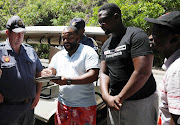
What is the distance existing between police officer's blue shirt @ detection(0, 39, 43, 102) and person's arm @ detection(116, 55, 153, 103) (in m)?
1.38

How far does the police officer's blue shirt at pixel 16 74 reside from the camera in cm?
229

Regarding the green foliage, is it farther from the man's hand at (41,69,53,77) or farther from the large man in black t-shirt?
the large man in black t-shirt

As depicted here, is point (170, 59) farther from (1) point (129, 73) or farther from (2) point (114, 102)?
(2) point (114, 102)

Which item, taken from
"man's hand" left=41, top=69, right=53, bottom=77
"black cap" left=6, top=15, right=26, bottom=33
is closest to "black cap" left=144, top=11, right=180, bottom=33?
"man's hand" left=41, top=69, right=53, bottom=77

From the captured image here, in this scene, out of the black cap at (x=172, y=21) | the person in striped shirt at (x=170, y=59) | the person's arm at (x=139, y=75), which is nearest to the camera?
the person in striped shirt at (x=170, y=59)

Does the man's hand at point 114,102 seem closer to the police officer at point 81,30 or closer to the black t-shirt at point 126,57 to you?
the black t-shirt at point 126,57

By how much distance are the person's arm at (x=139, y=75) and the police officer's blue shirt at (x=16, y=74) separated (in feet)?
4.51

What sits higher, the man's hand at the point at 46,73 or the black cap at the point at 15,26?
the black cap at the point at 15,26

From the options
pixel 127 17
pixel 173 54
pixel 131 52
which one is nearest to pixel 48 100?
pixel 131 52

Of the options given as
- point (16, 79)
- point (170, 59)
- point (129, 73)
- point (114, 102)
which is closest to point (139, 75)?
point (129, 73)

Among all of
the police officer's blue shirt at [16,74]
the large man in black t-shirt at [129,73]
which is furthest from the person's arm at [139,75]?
the police officer's blue shirt at [16,74]

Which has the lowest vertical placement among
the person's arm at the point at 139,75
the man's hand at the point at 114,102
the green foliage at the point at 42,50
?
the green foliage at the point at 42,50

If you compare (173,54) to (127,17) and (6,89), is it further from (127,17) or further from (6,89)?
(127,17)

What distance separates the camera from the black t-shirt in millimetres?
1892
